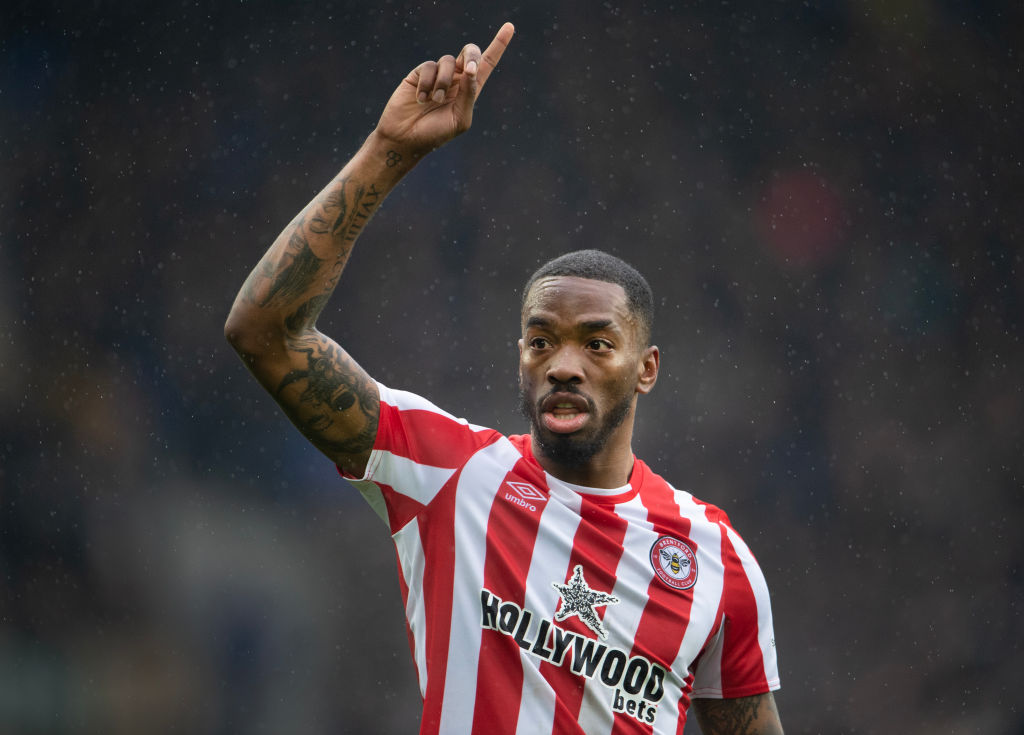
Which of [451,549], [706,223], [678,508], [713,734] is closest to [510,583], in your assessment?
[451,549]

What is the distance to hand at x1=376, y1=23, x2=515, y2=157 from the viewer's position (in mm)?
1977

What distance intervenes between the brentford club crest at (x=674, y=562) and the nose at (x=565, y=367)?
1.67 ft

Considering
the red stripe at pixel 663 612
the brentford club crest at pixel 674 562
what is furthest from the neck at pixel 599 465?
the brentford club crest at pixel 674 562

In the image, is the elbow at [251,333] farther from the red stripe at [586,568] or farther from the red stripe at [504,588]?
the red stripe at [586,568]

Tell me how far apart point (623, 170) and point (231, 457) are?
3.89 metres

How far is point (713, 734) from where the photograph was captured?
2.61 metres

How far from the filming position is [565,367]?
241 centimetres

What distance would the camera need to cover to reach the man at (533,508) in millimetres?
2025

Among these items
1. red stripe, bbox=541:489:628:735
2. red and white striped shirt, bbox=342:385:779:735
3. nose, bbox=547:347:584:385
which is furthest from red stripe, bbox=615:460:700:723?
nose, bbox=547:347:584:385

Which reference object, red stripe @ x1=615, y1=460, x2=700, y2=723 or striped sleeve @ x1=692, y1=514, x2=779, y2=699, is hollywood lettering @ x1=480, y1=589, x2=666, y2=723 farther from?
striped sleeve @ x1=692, y1=514, x2=779, y2=699

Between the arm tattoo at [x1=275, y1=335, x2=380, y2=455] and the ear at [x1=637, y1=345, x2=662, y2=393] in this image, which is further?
the ear at [x1=637, y1=345, x2=662, y2=393]

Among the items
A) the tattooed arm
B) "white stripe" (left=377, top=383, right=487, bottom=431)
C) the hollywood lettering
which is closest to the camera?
the hollywood lettering

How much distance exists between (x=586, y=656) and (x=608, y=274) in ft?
3.40

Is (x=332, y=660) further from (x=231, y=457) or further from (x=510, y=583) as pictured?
(x=510, y=583)
